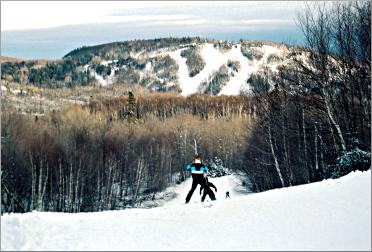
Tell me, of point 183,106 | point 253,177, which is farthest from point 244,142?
point 183,106

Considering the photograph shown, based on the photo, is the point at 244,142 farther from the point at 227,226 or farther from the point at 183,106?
the point at 183,106

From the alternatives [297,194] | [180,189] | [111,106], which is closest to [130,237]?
[297,194]

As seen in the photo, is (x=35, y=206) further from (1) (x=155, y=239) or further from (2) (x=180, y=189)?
(1) (x=155, y=239)

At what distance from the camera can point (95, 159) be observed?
51469 mm

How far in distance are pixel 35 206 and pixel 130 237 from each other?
3290cm

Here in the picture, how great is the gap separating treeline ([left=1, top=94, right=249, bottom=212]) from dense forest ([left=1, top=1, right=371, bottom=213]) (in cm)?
13

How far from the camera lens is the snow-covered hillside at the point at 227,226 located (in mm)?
10281

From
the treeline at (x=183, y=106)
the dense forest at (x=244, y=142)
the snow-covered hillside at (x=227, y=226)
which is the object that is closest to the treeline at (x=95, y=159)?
the dense forest at (x=244, y=142)

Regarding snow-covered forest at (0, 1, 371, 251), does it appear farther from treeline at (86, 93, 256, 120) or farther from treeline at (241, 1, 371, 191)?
treeline at (86, 93, 256, 120)

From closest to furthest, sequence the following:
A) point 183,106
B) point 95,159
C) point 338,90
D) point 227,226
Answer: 1. point 227,226
2. point 338,90
3. point 95,159
4. point 183,106

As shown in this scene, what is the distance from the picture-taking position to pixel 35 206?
4153 centimetres

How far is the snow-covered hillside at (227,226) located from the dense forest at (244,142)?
584 cm

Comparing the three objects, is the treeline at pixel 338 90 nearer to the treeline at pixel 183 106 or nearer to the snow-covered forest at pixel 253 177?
the snow-covered forest at pixel 253 177

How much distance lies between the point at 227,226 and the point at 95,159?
135 ft
